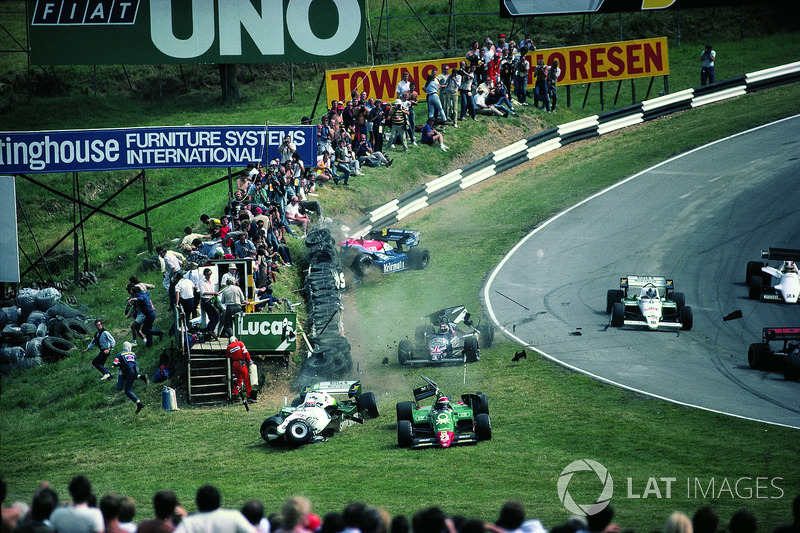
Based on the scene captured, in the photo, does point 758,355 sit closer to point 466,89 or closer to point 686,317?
point 686,317

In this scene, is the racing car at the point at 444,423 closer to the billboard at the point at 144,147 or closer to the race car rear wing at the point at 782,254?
the race car rear wing at the point at 782,254

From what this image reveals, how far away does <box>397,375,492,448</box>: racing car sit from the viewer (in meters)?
17.8

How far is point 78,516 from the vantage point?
352 inches

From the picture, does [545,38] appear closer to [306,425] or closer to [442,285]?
[442,285]

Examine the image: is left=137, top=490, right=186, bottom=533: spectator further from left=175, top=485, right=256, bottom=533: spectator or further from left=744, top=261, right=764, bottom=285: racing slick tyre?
left=744, top=261, right=764, bottom=285: racing slick tyre

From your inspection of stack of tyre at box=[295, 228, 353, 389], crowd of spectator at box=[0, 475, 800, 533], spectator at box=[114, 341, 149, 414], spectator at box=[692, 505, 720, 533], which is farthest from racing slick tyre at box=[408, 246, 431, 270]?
spectator at box=[692, 505, 720, 533]

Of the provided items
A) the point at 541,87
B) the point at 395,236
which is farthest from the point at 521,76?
the point at 395,236

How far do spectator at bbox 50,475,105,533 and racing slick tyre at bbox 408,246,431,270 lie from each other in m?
21.2

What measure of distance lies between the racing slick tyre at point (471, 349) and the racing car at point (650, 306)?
4.12 metres

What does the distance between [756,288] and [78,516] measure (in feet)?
70.7

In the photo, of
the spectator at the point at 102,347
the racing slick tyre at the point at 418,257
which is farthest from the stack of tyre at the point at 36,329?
the racing slick tyre at the point at 418,257

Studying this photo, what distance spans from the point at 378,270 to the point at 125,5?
51.9ft

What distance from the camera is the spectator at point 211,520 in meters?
8.55

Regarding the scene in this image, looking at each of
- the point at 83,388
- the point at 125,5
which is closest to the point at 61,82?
the point at 125,5
